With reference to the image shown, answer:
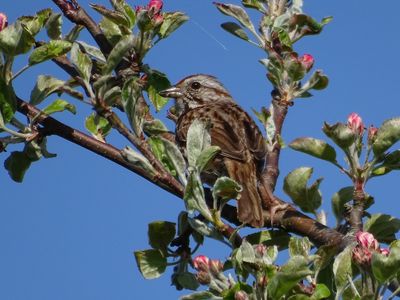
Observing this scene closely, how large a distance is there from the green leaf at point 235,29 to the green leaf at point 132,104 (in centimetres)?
82

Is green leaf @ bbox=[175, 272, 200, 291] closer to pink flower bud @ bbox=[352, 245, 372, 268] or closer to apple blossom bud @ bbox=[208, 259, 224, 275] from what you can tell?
apple blossom bud @ bbox=[208, 259, 224, 275]

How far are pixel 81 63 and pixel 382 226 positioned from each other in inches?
43.5

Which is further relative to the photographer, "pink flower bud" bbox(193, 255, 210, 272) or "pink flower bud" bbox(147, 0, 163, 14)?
"pink flower bud" bbox(147, 0, 163, 14)

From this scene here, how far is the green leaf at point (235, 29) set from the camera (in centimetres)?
350

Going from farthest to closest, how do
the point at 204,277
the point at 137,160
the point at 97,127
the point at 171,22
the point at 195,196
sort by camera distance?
1. the point at 171,22
2. the point at 97,127
3. the point at 137,160
4. the point at 195,196
5. the point at 204,277

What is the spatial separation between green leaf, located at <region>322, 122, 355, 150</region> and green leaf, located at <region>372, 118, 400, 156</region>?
3.2 inches

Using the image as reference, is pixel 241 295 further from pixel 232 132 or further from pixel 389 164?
pixel 232 132

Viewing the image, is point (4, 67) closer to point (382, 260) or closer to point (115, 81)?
point (115, 81)

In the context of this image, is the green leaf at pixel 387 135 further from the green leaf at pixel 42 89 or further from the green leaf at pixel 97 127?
the green leaf at pixel 42 89

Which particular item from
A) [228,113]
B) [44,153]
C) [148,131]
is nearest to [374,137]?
[148,131]

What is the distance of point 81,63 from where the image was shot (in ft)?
9.68

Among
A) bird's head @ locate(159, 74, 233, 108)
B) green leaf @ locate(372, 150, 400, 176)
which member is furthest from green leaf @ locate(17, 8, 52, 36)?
bird's head @ locate(159, 74, 233, 108)

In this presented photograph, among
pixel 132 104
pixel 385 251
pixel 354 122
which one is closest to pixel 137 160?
pixel 132 104

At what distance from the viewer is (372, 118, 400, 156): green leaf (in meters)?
2.70
